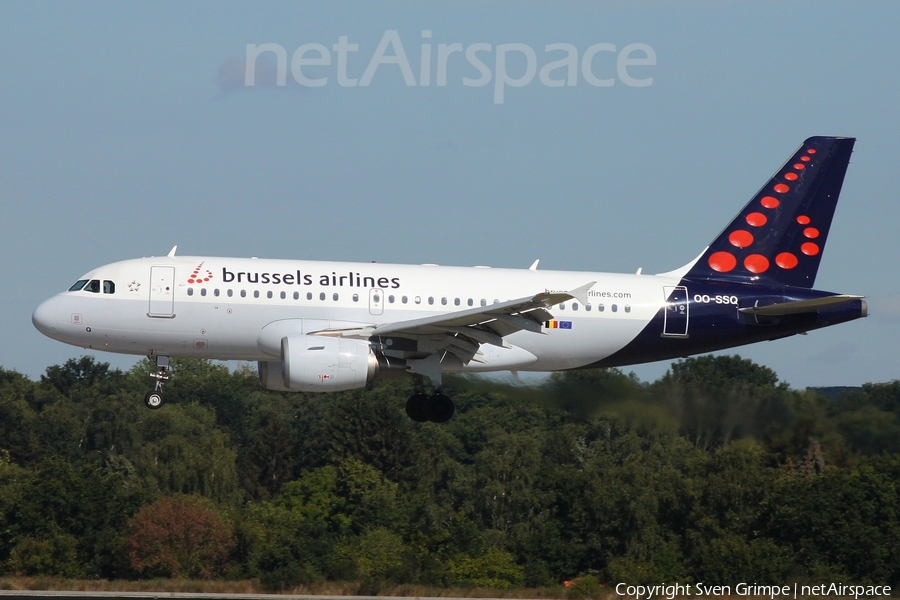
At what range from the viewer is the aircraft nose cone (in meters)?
28.7

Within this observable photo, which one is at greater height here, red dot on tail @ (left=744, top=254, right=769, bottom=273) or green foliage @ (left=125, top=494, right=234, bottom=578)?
red dot on tail @ (left=744, top=254, right=769, bottom=273)

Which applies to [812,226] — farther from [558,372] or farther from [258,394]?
[258,394]

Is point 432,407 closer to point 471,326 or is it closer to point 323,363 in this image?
point 471,326

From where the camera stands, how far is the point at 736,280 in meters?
31.8

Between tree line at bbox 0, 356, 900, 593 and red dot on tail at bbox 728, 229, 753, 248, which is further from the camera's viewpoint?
tree line at bbox 0, 356, 900, 593

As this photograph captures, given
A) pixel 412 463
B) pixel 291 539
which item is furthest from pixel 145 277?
pixel 412 463

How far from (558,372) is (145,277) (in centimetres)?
1088

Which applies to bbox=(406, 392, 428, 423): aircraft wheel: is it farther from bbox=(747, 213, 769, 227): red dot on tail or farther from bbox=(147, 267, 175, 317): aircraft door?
bbox=(747, 213, 769, 227): red dot on tail

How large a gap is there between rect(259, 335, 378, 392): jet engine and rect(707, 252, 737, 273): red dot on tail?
9.76m

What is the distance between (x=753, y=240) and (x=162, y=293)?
15.4m

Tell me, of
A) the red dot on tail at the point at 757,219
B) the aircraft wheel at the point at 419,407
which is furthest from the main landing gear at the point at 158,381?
the red dot on tail at the point at 757,219

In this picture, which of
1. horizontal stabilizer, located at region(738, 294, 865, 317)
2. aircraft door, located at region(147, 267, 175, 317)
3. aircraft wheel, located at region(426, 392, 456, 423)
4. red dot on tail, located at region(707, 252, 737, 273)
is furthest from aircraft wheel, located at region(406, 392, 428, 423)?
red dot on tail, located at region(707, 252, 737, 273)

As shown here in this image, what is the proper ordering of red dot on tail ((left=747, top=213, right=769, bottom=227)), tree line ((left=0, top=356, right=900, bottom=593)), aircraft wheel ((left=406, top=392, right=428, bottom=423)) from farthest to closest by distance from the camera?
1. tree line ((left=0, top=356, right=900, bottom=593))
2. red dot on tail ((left=747, top=213, right=769, bottom=227))
3. aircraft wheel ((left=406, top=392, right=428, bottom=423))

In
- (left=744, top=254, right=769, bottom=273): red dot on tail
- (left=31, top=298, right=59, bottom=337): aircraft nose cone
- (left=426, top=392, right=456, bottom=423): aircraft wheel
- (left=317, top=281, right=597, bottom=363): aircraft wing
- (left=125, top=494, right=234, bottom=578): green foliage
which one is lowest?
(left=125, top=494, right=234, bottom=578): green foliage
